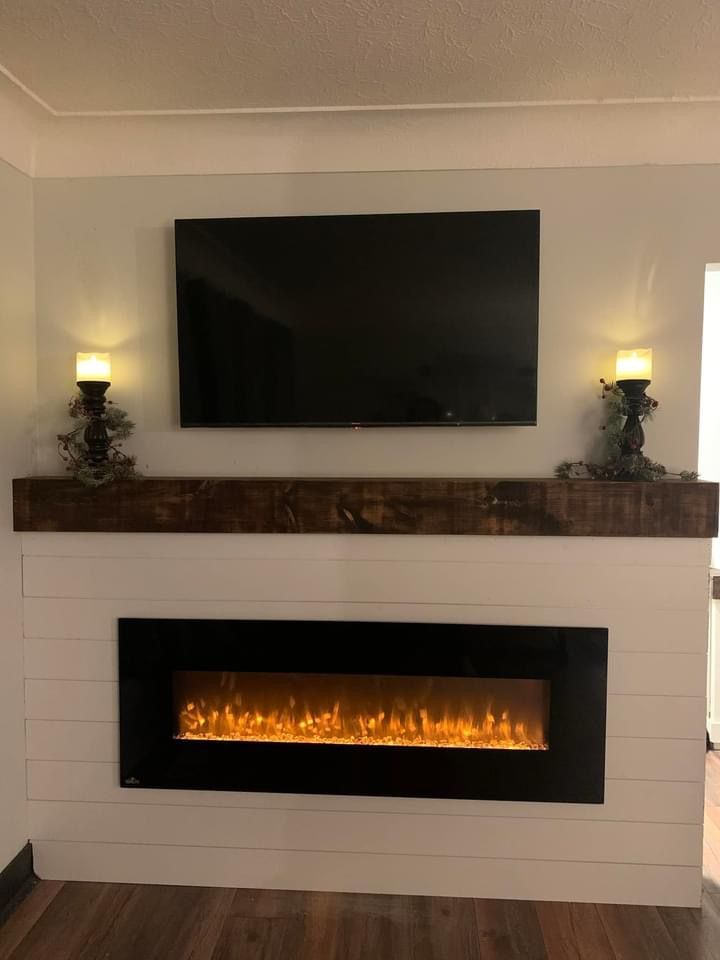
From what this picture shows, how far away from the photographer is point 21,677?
223 cm

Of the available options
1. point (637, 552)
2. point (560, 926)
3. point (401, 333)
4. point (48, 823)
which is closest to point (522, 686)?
point (637, 552)

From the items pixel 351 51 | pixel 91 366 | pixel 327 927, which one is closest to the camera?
pixel 351 51

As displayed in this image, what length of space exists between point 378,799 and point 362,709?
278mm

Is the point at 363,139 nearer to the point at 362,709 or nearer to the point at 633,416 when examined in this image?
the point at 633,416


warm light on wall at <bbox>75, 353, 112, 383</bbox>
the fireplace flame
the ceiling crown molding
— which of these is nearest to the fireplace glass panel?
the fireplace flame

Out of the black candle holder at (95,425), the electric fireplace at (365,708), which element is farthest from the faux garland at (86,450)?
the electric fireplace at (365,708)

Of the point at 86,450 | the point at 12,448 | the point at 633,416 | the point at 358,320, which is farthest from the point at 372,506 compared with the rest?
the point at 12,448

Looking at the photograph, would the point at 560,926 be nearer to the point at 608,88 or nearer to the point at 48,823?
the point at 48,823

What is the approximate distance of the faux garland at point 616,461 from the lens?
6.84ft

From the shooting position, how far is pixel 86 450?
2.22 m

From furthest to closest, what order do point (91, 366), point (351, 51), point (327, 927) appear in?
→ point (91, 366), point (327, 927), point (351, 51)

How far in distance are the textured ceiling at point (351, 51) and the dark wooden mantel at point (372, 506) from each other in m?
1.12

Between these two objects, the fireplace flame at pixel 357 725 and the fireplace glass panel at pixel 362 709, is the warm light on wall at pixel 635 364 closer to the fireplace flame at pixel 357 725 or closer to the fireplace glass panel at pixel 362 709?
the fireplace glass panel at pixel 362 709

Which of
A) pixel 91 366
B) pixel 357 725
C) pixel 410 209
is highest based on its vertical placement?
pixel 410 209
